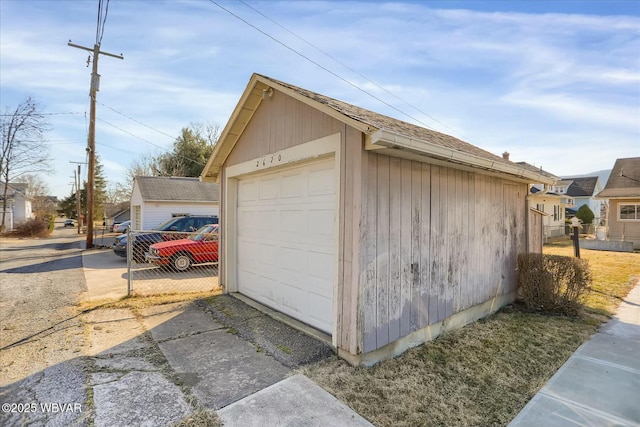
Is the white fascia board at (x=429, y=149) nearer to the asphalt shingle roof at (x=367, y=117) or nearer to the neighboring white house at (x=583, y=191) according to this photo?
the asphalt shingle roof at (x=367, y=117)

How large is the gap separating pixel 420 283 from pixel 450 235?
989mm

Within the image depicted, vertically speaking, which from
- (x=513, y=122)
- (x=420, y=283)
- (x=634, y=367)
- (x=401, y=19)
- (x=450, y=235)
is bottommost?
(x=634, y=367)

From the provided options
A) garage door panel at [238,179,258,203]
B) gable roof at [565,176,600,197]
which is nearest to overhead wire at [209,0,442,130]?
garage door panel at [238,179,258,203]

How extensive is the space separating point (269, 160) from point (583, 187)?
138 feet

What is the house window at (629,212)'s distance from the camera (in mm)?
17578

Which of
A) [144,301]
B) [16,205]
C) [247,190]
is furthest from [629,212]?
[16,205]

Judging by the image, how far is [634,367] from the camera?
3.72 meters

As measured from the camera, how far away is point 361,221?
346 centimetres

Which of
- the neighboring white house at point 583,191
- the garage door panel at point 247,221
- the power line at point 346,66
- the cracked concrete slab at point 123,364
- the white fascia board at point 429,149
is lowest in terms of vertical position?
the cracked concrete slab at point 123,364

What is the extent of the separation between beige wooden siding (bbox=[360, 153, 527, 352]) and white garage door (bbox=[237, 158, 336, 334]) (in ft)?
2.07

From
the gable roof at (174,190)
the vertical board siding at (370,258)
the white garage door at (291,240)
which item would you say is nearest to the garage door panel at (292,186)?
the white garage door at (291,240)

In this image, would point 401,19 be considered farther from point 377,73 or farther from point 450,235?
point 450,235

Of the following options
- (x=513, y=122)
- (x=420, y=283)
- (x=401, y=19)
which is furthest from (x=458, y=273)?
(x=513, y=122)

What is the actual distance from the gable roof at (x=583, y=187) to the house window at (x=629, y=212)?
1855 cm
